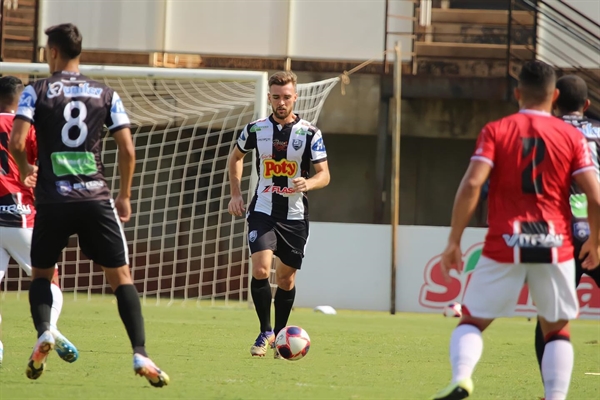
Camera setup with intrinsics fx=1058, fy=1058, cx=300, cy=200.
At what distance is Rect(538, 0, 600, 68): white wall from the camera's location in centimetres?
1755

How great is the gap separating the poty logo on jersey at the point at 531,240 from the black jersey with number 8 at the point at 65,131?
7.30 ft

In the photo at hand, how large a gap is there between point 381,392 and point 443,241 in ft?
29.6

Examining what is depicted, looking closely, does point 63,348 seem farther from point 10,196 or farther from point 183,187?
point 183,187

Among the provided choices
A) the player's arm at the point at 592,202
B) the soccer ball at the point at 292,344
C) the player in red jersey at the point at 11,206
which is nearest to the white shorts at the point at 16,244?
the player in red jersey at the point at 11,206

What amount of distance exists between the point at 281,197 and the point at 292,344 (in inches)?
52.1

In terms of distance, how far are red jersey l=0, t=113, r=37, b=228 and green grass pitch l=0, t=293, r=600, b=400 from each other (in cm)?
95

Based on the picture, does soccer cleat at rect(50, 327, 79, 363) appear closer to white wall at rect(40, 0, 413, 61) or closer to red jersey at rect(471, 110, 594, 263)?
red jersey at rect(471, 110, 594, 263)

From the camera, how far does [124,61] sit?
18062 mm

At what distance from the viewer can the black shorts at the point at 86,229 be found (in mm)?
5723

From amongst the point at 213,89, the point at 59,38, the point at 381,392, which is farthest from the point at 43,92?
the point at 213,89

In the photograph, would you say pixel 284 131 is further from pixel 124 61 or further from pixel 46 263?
pixel 124 61

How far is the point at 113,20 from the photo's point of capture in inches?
693

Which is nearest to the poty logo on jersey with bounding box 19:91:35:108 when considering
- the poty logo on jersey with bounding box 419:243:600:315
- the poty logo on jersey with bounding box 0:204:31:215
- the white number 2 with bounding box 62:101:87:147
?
the white number 2 with bounding box 62:101:87:147

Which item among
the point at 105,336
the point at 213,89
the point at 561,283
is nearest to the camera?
the point at 561,283
